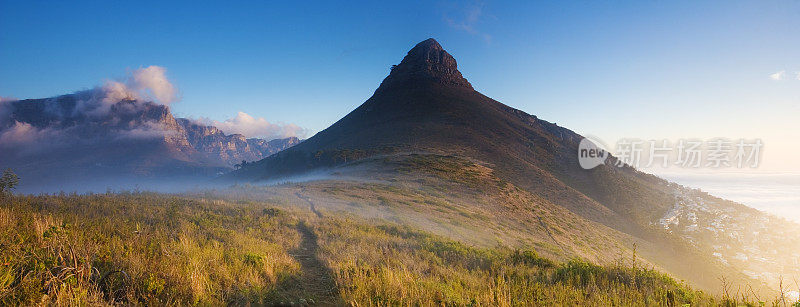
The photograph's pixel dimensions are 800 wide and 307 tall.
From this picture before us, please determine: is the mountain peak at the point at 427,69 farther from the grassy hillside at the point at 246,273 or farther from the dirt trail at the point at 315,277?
the grassy hillside at the point at 246,273

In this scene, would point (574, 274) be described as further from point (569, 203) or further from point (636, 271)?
point (569, 203)

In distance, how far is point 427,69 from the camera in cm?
10750

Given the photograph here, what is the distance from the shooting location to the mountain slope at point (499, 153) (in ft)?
144

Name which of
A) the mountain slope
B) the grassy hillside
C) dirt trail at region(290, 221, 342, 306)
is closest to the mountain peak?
the mountain slope

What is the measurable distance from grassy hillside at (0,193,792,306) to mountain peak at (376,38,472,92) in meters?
97.1

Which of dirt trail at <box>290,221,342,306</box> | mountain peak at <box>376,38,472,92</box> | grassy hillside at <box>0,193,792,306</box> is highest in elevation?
mountain peak at <box>376,38,472,92</box>

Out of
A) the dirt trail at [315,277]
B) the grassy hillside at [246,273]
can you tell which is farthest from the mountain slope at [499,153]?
the dirt trail at [315,277]

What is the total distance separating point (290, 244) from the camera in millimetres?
8969

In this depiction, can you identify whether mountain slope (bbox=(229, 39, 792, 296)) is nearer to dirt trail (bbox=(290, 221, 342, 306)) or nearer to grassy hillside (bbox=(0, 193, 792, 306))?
grassy hillside (bbox=(0, 193, 792, 306))

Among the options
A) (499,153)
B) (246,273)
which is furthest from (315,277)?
(499,153)

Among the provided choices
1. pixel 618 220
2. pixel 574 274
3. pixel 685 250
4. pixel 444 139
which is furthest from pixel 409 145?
pixel 574 274

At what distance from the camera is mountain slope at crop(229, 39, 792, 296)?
43809mm

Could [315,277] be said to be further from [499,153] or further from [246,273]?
[499,153]

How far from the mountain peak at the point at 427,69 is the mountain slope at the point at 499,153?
728 mm
